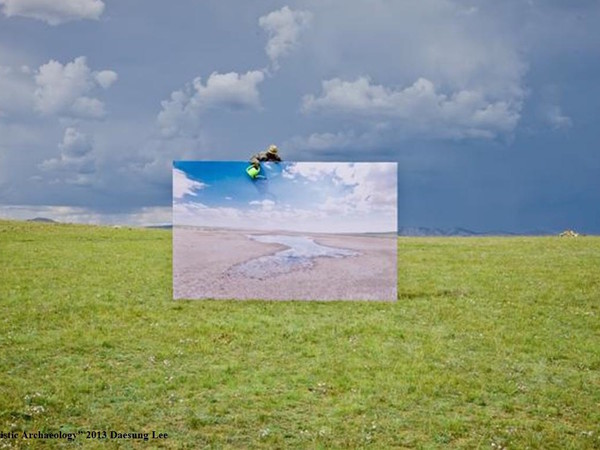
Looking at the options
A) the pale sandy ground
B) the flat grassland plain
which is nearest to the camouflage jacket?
the pale sandy ground

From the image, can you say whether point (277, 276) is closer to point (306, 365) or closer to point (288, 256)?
point (288, 256)

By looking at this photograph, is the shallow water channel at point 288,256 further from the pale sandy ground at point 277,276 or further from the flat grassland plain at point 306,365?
the flat grassland plain at point 306,365

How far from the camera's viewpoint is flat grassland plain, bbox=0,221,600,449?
1525 centimetres

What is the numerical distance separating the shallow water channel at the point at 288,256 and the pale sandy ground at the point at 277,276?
185 mm

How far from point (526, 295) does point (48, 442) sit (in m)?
24.8

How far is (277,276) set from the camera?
30.6 metres

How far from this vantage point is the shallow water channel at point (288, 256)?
98.3 feet

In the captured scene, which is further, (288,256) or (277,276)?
(277,276)

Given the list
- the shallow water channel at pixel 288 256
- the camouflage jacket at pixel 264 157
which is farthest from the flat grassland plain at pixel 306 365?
the camouflage jacket at pixel 264 157

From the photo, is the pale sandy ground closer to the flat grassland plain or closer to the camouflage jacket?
the flat grassland plain

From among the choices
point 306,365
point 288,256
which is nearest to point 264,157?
point 288,256

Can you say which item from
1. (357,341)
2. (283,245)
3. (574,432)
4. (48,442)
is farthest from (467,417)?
(283,245)

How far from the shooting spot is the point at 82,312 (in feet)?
92.1

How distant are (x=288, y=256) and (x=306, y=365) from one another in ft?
32.9
